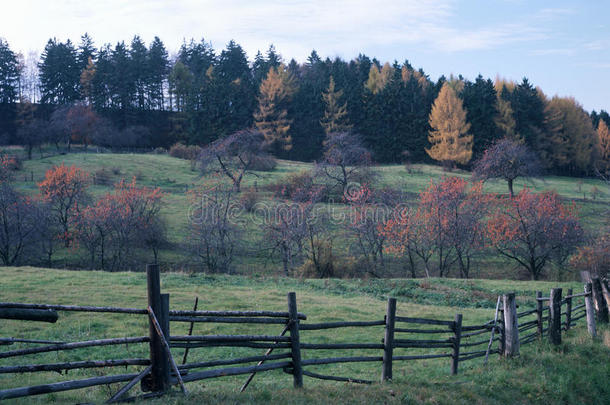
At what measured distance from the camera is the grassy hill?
32844 millimetres

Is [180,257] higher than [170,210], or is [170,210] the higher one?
[170,210]

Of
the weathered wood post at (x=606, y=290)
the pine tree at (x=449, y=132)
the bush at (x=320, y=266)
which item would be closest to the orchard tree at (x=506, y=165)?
the bush at (x=320, y=266)

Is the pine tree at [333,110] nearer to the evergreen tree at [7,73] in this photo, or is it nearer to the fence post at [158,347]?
the evergreen tree at [7,73]

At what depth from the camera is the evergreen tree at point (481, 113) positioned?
2972 inches

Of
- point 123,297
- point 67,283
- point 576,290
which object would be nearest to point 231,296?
point 123,297

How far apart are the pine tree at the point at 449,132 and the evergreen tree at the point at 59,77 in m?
58.9

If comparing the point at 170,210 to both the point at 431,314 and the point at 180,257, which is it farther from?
the point at 431,314

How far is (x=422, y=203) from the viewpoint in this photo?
3491 centimetres

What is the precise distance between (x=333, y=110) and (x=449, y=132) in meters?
19.9

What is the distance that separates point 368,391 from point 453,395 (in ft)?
5.27

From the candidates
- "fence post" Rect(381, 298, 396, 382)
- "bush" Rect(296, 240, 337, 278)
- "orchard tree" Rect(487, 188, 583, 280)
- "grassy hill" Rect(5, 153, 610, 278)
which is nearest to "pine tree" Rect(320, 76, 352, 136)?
"grassy hill" Rect(5, 153, 610, 278)

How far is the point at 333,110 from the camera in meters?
79.8

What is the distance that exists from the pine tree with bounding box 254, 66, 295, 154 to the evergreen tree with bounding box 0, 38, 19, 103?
39.8 m

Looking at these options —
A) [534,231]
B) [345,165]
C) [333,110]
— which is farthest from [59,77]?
[534,231]
